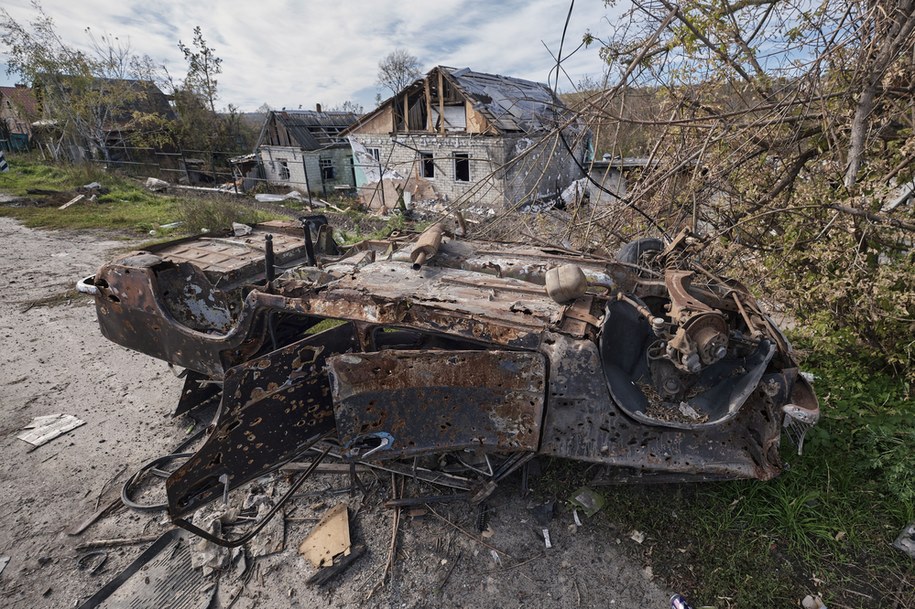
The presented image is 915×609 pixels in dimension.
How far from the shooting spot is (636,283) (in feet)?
10.2

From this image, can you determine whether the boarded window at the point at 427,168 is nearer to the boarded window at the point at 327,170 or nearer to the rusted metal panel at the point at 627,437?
the boarded window at the point at 327,170

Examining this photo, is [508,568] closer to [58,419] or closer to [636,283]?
[636,283]

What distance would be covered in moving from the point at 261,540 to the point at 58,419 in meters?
2.60

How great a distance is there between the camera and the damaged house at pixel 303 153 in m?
18.8

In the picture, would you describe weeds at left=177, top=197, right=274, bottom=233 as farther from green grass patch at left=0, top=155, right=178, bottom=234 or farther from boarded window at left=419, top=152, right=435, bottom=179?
boarded window at left=419, top=152, right=435, bottom=179

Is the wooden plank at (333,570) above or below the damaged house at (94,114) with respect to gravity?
below

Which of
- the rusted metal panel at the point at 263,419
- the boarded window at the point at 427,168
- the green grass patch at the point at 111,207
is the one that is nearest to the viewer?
the rusted metal panel at the point at 263,419

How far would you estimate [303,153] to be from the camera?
→ 18672 mm

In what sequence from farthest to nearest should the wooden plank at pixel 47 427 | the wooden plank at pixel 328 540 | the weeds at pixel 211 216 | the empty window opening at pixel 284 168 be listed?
the empty window opening at pixel 284 168
the weeds at pixel 211 216
the wooden plank at pixel 47 427
the wooden plank at pixel 328 540

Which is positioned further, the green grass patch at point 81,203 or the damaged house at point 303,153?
the damaged house at point 303,153

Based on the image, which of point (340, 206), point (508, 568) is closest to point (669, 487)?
point (508, 568)

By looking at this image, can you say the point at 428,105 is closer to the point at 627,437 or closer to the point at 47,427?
the point at 47,427

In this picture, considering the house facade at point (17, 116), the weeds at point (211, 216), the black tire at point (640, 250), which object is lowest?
the weeds at point (211, 216)

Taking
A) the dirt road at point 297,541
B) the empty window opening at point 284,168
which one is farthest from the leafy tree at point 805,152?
the empty window opening at point 284,168
